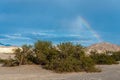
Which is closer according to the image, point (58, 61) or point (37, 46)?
point (58, 61)

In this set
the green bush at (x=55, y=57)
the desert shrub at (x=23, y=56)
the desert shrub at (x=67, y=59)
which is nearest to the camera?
the desert shrub at (x=67, y=59)

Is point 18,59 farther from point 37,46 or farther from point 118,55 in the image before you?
point 118,55

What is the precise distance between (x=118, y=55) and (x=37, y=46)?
23.4 m

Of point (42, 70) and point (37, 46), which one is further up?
point (37, 46)

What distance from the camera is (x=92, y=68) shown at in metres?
27.8

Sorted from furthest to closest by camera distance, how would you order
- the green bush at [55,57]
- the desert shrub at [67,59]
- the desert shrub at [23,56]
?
1. the desert shrub at [23,56]
2. the green bush at [55,57]
3. the desert shrub at [67,59]

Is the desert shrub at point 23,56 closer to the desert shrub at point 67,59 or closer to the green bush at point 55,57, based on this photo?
the green bush at point 55,57

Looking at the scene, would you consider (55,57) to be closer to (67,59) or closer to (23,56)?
(67,59)

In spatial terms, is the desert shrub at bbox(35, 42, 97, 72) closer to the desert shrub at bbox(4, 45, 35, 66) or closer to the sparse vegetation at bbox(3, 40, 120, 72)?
A: the sparse vegetation at bbox(3, 40, 120, 72)

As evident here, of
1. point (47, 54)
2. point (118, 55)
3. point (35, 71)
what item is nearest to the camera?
point (35, 71)

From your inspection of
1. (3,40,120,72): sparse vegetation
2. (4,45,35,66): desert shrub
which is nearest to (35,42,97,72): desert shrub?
(3,40,120,72): sparse vegetation

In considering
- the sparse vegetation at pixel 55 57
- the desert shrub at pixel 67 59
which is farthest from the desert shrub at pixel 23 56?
the desert shrub at pixel 67 59

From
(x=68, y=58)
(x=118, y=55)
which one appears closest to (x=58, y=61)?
(x=68, y=58)

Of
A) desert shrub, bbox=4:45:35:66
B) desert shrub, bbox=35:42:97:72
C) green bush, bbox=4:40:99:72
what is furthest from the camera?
desert shrub, bbox=4:45:35:66
